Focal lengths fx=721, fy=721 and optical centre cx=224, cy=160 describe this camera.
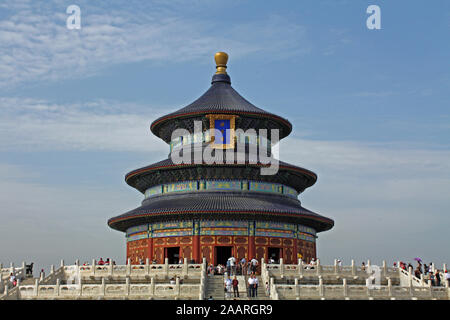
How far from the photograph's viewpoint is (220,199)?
5212cm

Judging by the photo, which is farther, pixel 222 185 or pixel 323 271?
pixel 222 185

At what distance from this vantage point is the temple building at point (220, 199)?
51219 millimetres

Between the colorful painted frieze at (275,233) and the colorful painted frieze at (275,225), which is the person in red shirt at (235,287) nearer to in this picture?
the colorful painted frieze at (275,233)

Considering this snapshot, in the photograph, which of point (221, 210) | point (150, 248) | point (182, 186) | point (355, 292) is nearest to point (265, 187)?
point (221, 210)

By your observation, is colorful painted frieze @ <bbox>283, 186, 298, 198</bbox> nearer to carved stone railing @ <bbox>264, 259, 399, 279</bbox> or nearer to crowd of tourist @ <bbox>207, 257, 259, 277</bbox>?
crowd of tourist @ <bbox>207, 257, 259, 277</bbox>

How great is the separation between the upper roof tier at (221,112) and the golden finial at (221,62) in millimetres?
1806

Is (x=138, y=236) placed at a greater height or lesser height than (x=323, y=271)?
greater

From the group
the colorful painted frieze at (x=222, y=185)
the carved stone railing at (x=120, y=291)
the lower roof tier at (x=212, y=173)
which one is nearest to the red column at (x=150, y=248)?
the lower roof tier at (x=212, y=173)

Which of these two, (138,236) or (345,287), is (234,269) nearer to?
(345,287)

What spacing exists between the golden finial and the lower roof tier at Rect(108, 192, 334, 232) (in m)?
14.0

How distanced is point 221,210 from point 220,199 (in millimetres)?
2399

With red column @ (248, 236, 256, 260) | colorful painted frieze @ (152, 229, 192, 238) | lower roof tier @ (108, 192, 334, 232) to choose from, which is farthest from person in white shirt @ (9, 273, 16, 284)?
red column @ (248, 236, 256, 260)

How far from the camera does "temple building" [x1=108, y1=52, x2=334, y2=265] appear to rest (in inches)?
2016
